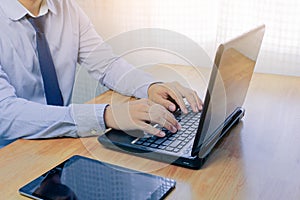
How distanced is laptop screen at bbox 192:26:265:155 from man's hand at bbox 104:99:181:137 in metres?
0.12

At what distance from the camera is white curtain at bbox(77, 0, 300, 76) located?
5.29ft

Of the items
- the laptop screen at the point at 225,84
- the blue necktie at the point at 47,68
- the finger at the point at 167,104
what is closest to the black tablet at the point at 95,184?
the laptop screen at the point at 225,84

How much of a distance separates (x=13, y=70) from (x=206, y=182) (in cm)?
79

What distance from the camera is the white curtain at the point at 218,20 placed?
1612mm

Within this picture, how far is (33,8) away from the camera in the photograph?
52.7 inches

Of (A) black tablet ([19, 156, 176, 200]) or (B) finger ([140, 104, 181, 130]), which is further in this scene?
(B) finger ([140, 104, 181, 130])

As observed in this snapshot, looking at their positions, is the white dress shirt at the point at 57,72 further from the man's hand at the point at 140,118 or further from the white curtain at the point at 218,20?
the white curtain at the point at 218,20

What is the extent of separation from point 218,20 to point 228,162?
101cm

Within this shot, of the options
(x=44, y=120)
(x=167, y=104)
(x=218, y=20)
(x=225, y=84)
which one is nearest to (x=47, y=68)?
(x=44, y=120)

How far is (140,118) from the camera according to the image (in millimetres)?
995

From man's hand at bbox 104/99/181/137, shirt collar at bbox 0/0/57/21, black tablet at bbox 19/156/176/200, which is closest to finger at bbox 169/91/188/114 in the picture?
man's hand at bbox 104/99/181/137

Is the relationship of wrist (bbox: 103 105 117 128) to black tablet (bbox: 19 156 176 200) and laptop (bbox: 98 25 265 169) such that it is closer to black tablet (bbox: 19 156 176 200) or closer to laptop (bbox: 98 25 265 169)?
laptop (bbox: 98 25 265 169)

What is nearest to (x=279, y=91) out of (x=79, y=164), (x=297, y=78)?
(x=297, y=78)

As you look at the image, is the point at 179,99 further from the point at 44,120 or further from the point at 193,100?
the point at 44,120
